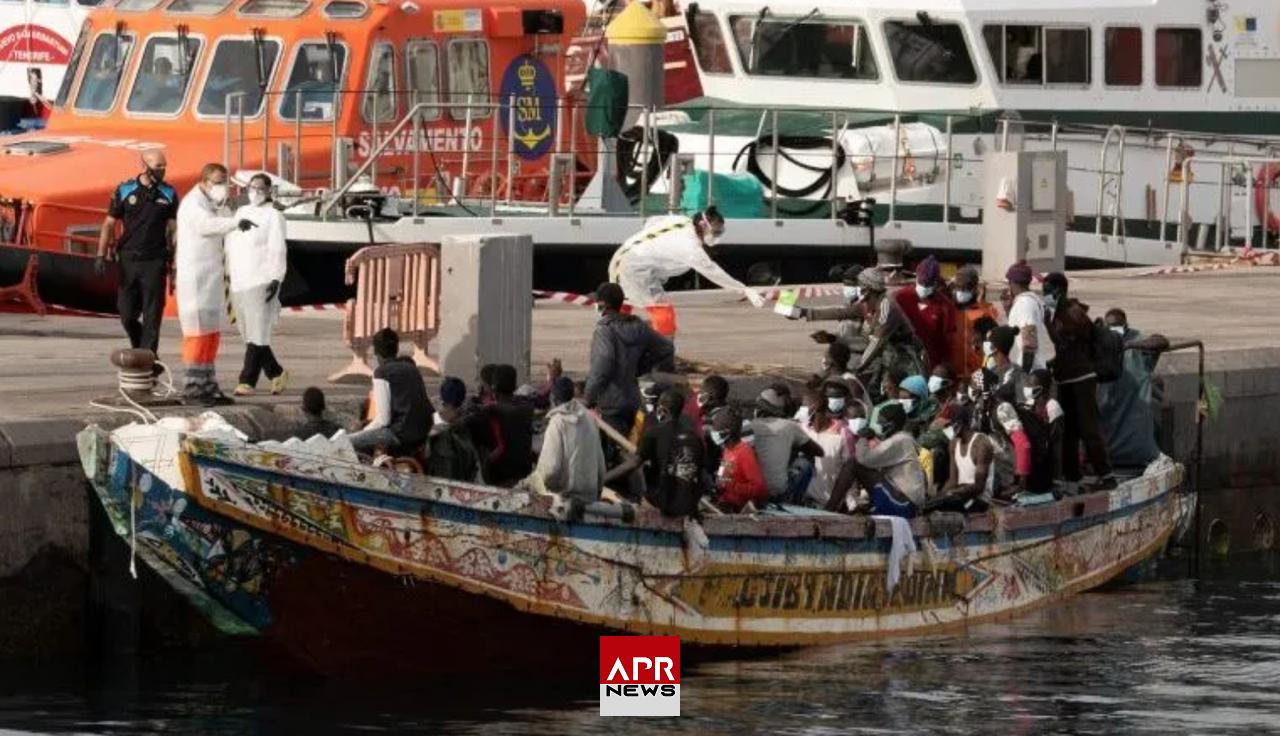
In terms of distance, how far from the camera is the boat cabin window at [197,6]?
1142 inches

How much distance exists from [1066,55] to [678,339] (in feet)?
26.7

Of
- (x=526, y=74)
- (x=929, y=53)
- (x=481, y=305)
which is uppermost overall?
(x=929, y=53)

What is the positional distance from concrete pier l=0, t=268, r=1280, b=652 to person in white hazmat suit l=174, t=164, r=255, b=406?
30cm

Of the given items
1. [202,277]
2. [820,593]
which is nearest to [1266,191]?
[820,593]

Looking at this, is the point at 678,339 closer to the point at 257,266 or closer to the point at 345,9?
the point at 345,9

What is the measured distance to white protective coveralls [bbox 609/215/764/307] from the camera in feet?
70.4

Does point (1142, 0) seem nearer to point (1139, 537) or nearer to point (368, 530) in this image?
point (1139, 537)

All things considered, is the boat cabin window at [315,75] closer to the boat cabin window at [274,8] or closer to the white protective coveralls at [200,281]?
the boat cabin window at [274,8]

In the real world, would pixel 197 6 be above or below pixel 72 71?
above

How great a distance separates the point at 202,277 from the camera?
20.0 meters

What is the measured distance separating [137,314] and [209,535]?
4133 mm

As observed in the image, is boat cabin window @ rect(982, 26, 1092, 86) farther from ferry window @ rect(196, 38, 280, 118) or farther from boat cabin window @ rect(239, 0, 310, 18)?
ferry window @ rect(196, 38, 280, 118)

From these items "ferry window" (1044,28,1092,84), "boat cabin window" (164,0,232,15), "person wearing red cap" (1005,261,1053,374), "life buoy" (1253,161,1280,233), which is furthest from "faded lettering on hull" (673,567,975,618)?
"life buoy" (1253,161,1280,233)

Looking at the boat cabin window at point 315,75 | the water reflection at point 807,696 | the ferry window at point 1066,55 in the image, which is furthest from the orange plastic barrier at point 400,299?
the ferry window at point 1066,55
